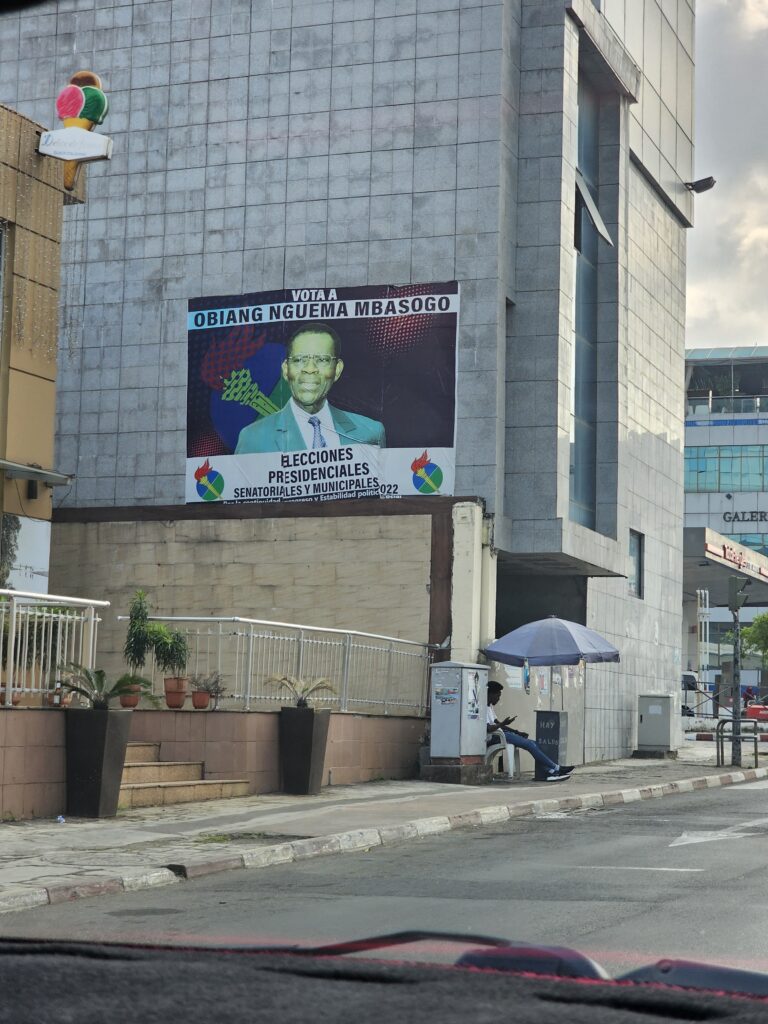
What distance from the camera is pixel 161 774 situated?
55.5ft

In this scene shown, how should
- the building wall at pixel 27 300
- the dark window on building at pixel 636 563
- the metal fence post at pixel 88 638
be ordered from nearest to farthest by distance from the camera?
the metal fence post at pixel 88 638 → the building wall at pixel 27 300 → the dark window on building at pixel 636 563

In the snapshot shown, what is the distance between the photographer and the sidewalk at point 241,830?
10430 mm

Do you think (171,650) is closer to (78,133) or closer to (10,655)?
(10,655)

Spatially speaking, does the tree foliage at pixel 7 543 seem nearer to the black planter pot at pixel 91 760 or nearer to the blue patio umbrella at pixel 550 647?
the black planter pot at pixel 91 760

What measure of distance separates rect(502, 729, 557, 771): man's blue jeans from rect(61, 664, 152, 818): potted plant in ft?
30.3

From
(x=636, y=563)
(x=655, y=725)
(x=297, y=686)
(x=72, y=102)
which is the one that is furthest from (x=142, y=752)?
(x=636, y=563)

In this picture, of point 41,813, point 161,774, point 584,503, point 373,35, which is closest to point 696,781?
point 584,503

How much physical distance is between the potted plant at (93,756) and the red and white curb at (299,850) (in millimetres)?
2697

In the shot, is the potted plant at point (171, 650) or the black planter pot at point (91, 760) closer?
the black planter pot at point (91, 760)

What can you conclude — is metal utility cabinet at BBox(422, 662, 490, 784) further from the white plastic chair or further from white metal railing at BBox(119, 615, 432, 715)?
white metal railing at BBox(119, 615, 432, 715)

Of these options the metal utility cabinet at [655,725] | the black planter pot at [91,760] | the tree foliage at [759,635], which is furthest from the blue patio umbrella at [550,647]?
the tree foliage at [759,635]

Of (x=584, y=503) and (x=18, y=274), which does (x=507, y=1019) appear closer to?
(x=18, y=274)

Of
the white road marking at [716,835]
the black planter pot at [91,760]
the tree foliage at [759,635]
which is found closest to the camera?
the white road marking at [716,835]

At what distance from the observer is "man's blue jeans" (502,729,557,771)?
2264 centimetres
